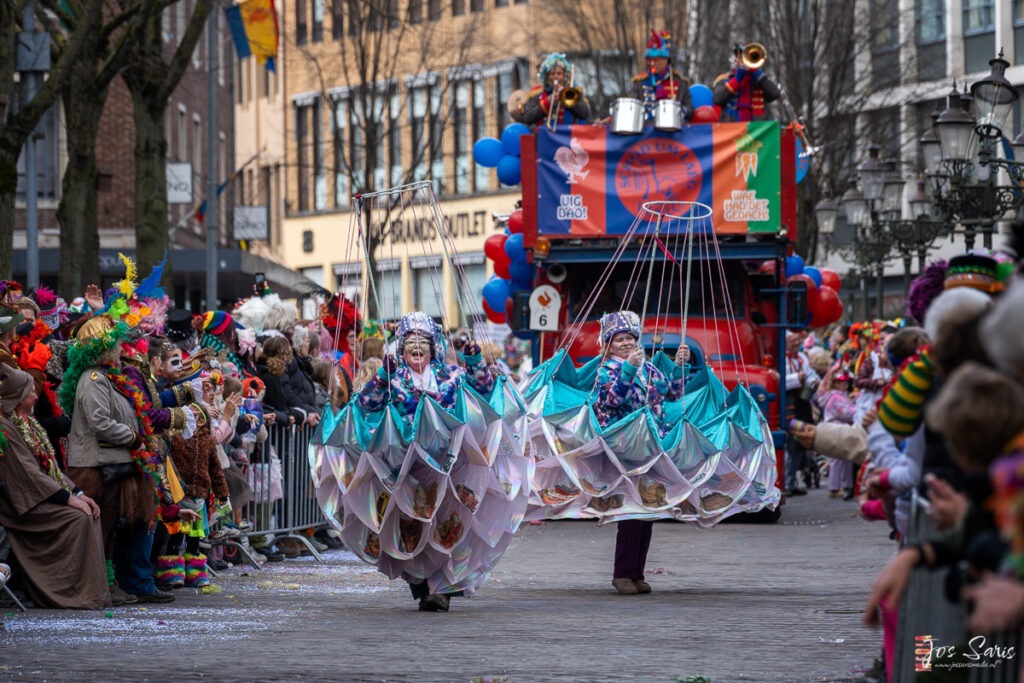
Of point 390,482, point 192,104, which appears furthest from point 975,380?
point 192,104

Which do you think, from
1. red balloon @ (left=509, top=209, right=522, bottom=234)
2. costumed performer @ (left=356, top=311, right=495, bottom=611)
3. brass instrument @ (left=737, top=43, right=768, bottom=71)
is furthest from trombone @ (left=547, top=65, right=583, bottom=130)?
costumed performer @ (left=356, top=311, right=495, bottom=611)

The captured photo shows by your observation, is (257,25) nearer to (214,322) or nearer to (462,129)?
(214,322)

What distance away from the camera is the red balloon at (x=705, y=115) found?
792 inches

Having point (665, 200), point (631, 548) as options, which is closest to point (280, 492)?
point (631, 548)

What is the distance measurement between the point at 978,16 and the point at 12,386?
4215 cm

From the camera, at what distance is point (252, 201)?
60656mm

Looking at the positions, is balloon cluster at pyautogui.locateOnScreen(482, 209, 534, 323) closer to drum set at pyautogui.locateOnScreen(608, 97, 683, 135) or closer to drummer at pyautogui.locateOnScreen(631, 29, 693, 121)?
drum set at pyautogui.locateOnScreen(608, 97, 683, 135)

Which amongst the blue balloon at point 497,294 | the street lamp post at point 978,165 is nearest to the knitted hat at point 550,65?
the blue balloon at point 497,294

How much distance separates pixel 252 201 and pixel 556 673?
52.9m

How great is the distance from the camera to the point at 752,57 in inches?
789

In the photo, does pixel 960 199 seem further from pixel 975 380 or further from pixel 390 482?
pixel 975 380

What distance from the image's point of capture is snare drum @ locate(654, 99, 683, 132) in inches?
760

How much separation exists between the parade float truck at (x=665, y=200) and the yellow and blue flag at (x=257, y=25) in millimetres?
11198

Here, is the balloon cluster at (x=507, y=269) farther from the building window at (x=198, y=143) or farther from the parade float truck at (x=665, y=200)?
the building window at (x=198, y=143)
